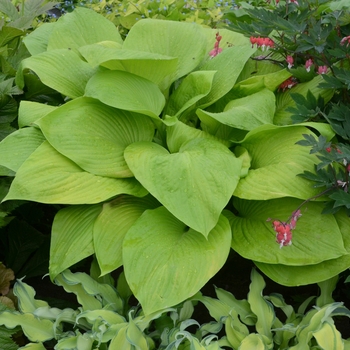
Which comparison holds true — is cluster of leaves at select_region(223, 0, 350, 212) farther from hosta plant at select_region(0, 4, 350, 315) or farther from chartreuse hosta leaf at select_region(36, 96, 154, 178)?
chartreuse hosta leaf at select_region(36, 96, 154, 178)

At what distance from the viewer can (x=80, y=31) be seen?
200 cm

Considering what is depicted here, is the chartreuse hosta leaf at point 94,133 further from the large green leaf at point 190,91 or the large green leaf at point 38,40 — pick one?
the large green leaf at point 38,40

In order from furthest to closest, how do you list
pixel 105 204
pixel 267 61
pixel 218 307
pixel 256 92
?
1. pixel 267 61
2. pixel 256 92
3. pixel 105 204
4. pixel 218 307

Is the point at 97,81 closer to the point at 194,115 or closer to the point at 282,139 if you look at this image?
the point at 194,115

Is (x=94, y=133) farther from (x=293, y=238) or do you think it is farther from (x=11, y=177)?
(x=293, y=238)

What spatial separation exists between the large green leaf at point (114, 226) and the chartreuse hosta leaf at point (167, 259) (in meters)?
0.06

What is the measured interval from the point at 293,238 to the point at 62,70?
3.22 feet

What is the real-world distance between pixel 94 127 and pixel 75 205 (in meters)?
0.26

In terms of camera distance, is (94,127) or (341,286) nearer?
(94,127)

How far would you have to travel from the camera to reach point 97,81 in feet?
5.20

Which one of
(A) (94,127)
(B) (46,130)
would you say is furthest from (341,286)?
(B) (46,130)

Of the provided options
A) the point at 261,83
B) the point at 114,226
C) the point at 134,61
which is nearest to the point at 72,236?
the point at 114,226

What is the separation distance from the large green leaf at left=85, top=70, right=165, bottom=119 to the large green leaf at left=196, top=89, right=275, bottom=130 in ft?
0.56

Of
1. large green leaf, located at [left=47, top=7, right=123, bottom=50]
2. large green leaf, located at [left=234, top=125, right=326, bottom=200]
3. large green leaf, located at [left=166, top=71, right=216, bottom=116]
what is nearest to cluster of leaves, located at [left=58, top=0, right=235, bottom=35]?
large green leaf, located at [left=47, top=7, right=123, bottom=50]
